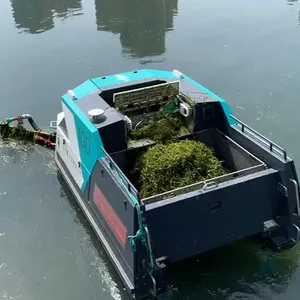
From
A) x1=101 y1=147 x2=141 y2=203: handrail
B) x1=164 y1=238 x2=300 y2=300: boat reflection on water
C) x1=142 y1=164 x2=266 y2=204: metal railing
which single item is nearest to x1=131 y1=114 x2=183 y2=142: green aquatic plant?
x1=101 y1=147 x2=141 y2=203: handrail

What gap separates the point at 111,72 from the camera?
11789mm

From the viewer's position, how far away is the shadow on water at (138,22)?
1320cm

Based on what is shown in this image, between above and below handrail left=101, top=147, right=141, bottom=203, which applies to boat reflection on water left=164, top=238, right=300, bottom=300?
below

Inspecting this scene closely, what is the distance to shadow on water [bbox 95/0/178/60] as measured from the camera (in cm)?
1320

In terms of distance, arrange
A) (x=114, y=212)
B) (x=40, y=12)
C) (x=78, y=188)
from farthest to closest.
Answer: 1. (x=40, y=12)
2. (x=78, y=188)
3. (x=114, y=212)

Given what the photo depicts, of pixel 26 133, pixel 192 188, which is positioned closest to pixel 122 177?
pixel 192 188

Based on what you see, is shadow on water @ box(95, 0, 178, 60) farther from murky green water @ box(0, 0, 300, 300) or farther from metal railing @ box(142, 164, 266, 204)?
metal railing @ box(142, 164, 266, 204)

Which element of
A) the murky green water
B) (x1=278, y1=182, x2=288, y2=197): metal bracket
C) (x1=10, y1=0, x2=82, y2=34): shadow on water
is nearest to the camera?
(x1=278, y1=182, x2=288, y2=197): metal bracket

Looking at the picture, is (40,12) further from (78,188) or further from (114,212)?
(114,212)

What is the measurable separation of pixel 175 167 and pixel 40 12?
40.8 feet

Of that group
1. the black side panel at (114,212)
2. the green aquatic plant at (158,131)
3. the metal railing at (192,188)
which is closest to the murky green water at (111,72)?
the black side panel at (114,212)

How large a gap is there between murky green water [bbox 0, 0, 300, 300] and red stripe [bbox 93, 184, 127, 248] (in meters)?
0.74

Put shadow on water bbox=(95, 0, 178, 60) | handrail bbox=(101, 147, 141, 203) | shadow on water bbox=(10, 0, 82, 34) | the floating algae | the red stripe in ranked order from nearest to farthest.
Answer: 1. handrail bbox=(101, 147, 141, 203)
2. the red stripe
3. the floating algae
4. shadow on water bbox=(95, 0, 178, 60)
5. shadow on water bbox=(10, 0, 82, 34)

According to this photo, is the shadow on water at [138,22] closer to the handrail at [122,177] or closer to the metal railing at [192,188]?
the handrail at [122,177]
